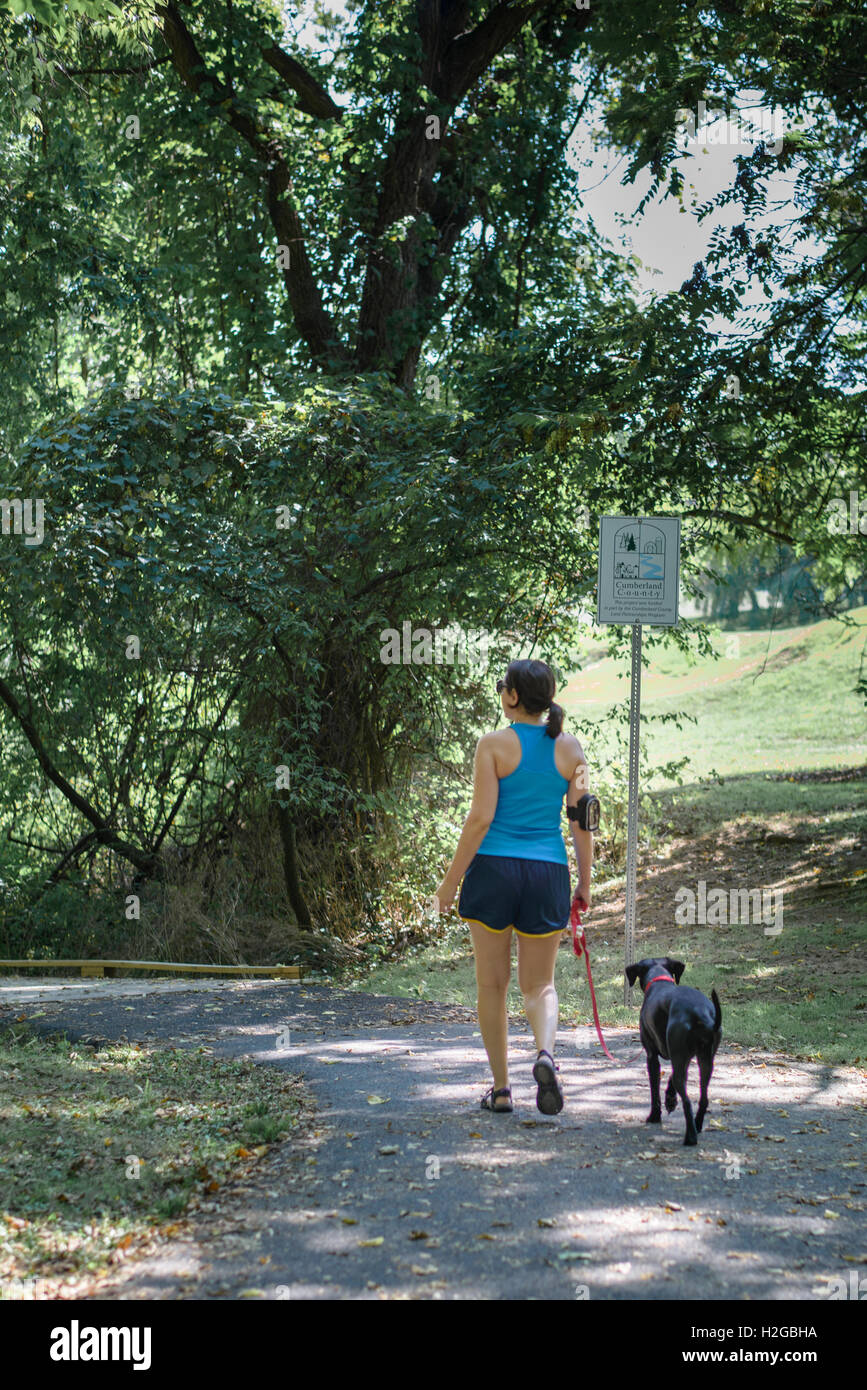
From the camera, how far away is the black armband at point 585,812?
217 inches

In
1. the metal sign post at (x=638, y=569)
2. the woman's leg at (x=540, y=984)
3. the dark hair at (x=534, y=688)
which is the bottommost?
the woman's leg at (x=540, y=984)

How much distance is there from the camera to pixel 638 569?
8.91 meters

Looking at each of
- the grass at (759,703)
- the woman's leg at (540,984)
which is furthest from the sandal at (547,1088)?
the grass at (759,703)

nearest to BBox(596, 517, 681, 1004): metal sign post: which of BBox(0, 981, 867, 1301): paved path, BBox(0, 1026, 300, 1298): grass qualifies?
BBox(0, 981, 867, 1301): paved path

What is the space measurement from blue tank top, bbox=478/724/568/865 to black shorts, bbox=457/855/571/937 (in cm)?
5

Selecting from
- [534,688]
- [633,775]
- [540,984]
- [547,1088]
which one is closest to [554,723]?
[534,688]

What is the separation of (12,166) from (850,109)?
8501 mm

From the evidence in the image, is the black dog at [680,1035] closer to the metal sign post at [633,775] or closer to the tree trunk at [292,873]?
the metal sign post at [633,775]

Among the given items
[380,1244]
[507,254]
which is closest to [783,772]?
[507,254]

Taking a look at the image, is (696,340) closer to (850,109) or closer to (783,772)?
(850,109)

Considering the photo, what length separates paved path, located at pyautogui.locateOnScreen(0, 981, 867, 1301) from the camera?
3711 millimetres

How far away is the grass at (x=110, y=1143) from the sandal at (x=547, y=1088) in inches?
44.5

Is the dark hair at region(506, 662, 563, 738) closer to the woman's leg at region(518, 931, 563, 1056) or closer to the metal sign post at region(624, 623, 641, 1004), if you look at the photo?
the woman's leg at region(518, 931, 563, 1056)

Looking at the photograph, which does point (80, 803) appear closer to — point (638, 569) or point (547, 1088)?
point (638, 569)
